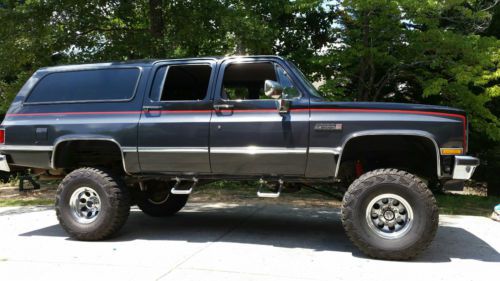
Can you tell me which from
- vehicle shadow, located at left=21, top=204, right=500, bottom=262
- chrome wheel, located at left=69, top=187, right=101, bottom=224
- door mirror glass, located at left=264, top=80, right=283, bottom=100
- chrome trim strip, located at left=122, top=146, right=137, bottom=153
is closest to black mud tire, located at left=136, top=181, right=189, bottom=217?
vehicle shadow, located at left=21, top=204, right=500, bottom=262

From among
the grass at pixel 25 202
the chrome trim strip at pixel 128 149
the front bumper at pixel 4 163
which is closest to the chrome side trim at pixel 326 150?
the chrome trim strip at pixel 128 149

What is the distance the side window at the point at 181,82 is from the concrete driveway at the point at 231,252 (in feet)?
5.88

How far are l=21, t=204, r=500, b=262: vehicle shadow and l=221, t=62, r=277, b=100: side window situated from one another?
1809 millimetres

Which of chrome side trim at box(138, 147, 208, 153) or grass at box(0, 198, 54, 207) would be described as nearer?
chrome side trim at box(138, 147, 208, 153)

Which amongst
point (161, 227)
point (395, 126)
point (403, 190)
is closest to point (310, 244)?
point (403, 190)

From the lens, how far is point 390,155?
231 inches

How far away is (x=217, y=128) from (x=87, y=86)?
1908 millimetres

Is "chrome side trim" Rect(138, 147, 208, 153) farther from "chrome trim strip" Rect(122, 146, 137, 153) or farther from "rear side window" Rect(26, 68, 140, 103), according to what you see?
"rear side window" Rect(26, 68, 140, 103)

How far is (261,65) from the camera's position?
5859 mm

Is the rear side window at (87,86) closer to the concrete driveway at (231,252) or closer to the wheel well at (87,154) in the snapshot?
the wheel well at (87,154)

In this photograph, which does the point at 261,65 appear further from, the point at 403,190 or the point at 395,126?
the point at 403,190

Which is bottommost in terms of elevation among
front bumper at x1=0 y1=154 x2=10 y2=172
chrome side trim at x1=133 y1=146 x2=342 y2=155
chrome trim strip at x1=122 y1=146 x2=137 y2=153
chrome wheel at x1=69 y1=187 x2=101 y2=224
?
chrome wheel at x1=69 y1=187 x2=101 y2=224

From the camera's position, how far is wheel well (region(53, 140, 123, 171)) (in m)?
6.09

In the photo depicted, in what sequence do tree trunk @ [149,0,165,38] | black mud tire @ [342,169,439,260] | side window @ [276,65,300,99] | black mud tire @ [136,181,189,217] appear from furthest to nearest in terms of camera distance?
tree trunk @ [149,0,165,38], black mud tire @ [136,181,189,217], side window @ [276,65,300,99], black mud tire @ [342,169,439,260]
